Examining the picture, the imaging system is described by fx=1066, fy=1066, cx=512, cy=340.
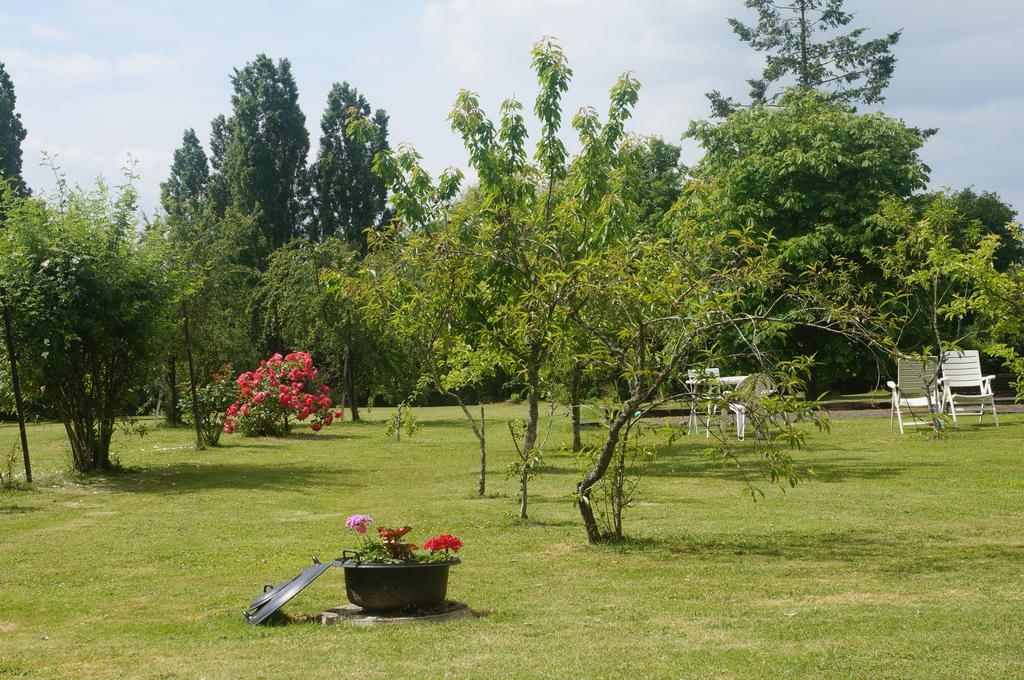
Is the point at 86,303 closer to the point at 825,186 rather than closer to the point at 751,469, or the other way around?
the point at 751,469

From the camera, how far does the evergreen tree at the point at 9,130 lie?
151 ft

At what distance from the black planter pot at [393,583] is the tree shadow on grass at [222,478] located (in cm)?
718

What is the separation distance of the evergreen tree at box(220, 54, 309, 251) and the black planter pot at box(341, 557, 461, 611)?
43.5 meters

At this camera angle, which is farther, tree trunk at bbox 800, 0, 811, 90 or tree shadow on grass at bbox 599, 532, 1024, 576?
tree trunk at bbox 800, 0, 811, 90

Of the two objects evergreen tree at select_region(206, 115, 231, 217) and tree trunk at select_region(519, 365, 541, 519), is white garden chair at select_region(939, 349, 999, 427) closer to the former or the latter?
tree trunk at select_region(519, 365, 541, 519)

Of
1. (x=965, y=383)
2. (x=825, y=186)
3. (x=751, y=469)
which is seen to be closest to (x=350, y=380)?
(x=825, y=186)

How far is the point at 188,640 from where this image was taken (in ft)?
18.4

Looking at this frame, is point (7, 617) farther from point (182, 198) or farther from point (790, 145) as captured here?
point (182, 198)

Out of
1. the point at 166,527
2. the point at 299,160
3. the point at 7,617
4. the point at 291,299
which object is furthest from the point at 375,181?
the point at 7,617

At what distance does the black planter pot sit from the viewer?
5.91 meters

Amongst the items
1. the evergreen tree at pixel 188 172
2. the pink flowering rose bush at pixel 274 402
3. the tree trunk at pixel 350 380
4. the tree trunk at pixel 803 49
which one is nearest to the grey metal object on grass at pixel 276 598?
the pink flowering rose bush at pixel 274 402

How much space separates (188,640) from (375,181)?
4808 cm

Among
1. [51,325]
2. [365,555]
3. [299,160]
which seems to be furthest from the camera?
[299,160]

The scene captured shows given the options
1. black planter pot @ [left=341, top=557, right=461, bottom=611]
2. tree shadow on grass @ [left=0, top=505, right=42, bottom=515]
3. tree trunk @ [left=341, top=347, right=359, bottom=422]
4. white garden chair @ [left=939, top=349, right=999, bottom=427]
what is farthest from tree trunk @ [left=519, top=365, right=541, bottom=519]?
tree trunk @ [left=341, top=347, right=359, bottom=422]
